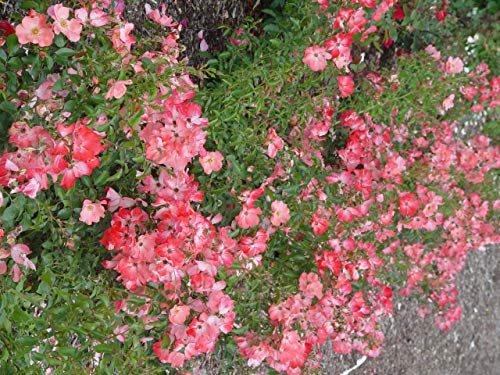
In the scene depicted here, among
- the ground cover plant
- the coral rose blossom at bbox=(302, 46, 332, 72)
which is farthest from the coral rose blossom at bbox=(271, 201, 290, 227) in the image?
the coral rose blossom at bbox=(302, 46, 332, 72)

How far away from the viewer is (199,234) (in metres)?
1.50

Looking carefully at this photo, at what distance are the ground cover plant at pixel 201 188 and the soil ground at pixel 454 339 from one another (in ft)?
1.96

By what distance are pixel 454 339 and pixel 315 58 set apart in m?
2.51

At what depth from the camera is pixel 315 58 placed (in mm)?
1825

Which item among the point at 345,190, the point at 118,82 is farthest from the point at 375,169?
the point at 118,82

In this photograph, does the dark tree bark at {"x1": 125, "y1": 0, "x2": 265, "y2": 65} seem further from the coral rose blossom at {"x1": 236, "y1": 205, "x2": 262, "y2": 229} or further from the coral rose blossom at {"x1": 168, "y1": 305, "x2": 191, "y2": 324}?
the coral rose blossom at {"x1": 168, "y1": 305, "x2": 191, "y2": 324}

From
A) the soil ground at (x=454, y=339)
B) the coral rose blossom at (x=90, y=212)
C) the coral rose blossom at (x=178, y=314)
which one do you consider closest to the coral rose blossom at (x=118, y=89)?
the coral rose blossom at (x=90, y=212)

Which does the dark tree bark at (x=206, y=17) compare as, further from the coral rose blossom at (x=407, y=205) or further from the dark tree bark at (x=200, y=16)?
the coral rose blossom at (x=407, y=205)

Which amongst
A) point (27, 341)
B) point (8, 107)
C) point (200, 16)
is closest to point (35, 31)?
point (8, 107)

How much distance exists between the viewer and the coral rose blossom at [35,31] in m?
1.24

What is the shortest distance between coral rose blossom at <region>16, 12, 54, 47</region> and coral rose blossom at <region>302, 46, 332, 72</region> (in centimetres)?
82

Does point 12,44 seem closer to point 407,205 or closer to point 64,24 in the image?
point 64,24

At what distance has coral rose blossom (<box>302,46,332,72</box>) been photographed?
1.82 m

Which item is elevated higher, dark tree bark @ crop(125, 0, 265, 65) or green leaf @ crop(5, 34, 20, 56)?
green leaf @ crop(5, 34, 20, 56)
